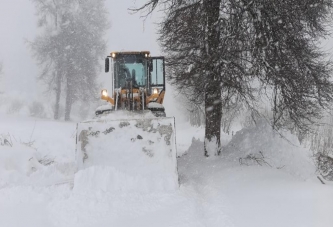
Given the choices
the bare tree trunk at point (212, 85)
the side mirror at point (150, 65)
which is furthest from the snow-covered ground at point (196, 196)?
the side mirror at point (150, 65)

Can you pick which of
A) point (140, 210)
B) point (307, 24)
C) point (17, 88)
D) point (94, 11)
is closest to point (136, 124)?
point (140, 210)

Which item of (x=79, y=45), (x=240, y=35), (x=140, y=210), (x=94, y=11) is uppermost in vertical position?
(x=94, y=11)

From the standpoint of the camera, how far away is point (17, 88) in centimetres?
5875

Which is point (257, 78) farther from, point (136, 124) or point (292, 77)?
point (136, 124)

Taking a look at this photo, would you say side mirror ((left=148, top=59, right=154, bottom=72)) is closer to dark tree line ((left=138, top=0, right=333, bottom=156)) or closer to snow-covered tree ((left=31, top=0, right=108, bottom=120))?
dark tree line ((left=138, top=0, right=333, bottom=156))

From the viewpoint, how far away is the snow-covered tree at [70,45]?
25.7m

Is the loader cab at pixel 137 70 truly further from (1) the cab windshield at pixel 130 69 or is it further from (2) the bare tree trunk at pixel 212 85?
(2) the bare tree trunk at pixel 212 85

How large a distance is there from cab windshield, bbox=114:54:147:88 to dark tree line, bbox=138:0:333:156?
1.43 m

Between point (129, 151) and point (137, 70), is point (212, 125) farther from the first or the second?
point (129, 151)

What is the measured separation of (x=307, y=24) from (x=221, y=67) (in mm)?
2717

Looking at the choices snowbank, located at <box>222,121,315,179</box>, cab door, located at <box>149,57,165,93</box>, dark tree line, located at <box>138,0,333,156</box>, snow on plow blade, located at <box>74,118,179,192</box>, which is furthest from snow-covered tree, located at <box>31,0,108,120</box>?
snow on plow blade, located at <box>74,118,179,192</box>

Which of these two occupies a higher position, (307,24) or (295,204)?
(307,24)

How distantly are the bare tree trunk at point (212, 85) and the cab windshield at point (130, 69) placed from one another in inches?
89.7

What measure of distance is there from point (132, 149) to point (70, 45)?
69.5 ft
